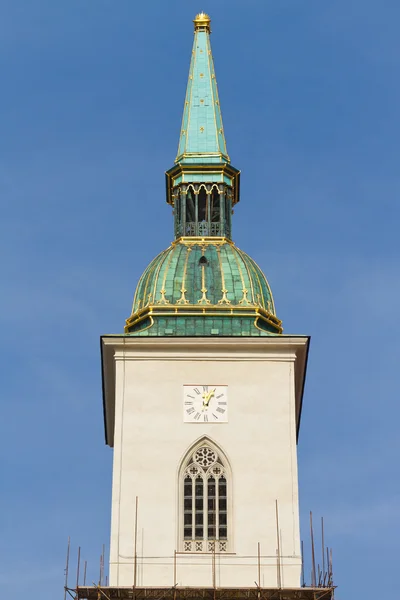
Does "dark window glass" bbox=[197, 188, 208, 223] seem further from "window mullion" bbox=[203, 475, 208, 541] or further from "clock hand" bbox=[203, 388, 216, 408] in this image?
"window mullion" bbox=[203, 475, 208, 541]

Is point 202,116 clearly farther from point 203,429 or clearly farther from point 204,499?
point 204,499

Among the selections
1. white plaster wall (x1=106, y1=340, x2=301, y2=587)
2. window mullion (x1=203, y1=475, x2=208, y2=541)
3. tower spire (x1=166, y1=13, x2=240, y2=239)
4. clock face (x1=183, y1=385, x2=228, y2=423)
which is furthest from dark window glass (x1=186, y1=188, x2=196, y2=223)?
window mullion (x1=203, y1=475, x2=208, y2=541)

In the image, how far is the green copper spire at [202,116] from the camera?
61.2 m

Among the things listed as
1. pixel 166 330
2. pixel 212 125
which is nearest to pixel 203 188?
pixel 212 125

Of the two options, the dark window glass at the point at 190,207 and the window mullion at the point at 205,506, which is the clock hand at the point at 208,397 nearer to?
the window mullion at the point at 205,506

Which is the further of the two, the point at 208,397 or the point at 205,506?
the point at 208,397

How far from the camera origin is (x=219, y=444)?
178 feet

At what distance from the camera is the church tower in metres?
52.4

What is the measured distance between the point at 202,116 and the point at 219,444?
13.0 meters

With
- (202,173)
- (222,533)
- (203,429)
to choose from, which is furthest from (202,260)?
(222,533)

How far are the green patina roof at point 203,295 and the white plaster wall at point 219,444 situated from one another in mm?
1007

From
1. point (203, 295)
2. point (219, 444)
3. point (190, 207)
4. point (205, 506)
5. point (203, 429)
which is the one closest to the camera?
point (205, 506)

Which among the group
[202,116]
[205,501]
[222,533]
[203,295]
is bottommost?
[222,533]

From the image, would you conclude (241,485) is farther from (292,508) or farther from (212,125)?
(212,125)
